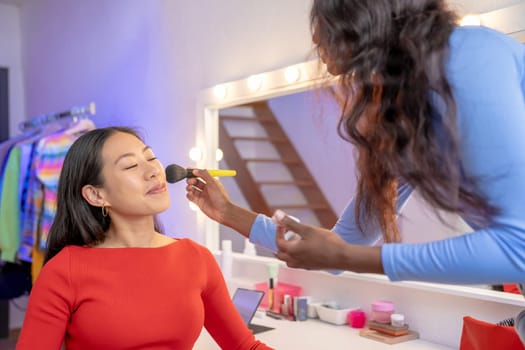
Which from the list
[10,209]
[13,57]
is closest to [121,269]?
[10,209]

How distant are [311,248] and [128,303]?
627 millimetres

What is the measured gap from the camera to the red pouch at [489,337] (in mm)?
1137

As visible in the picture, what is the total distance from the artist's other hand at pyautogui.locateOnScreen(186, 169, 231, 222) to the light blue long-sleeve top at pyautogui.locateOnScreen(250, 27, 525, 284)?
2.03 ft

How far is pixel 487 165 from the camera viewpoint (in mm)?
717

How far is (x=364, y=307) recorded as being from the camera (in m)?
1.80

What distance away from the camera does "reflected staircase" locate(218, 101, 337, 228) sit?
2.07 m

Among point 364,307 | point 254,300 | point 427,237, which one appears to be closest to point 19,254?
point 254,300

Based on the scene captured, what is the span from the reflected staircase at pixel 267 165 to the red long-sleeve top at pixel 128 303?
71 cm

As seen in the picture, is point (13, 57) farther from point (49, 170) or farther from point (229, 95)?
point (229, 95)

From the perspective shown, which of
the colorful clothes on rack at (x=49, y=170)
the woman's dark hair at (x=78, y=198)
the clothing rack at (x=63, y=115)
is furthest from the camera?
the clothing rack at (x=63, y=115)

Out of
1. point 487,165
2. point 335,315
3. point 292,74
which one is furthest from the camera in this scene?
point 292,74

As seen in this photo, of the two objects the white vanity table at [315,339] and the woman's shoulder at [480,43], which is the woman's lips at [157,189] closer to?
the white vanity table at [315,339]

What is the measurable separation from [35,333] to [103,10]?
7.28 feet

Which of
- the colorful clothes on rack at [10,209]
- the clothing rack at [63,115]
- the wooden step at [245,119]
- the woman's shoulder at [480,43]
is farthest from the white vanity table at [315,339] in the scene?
the colorful clothes on rack at [10,209]
